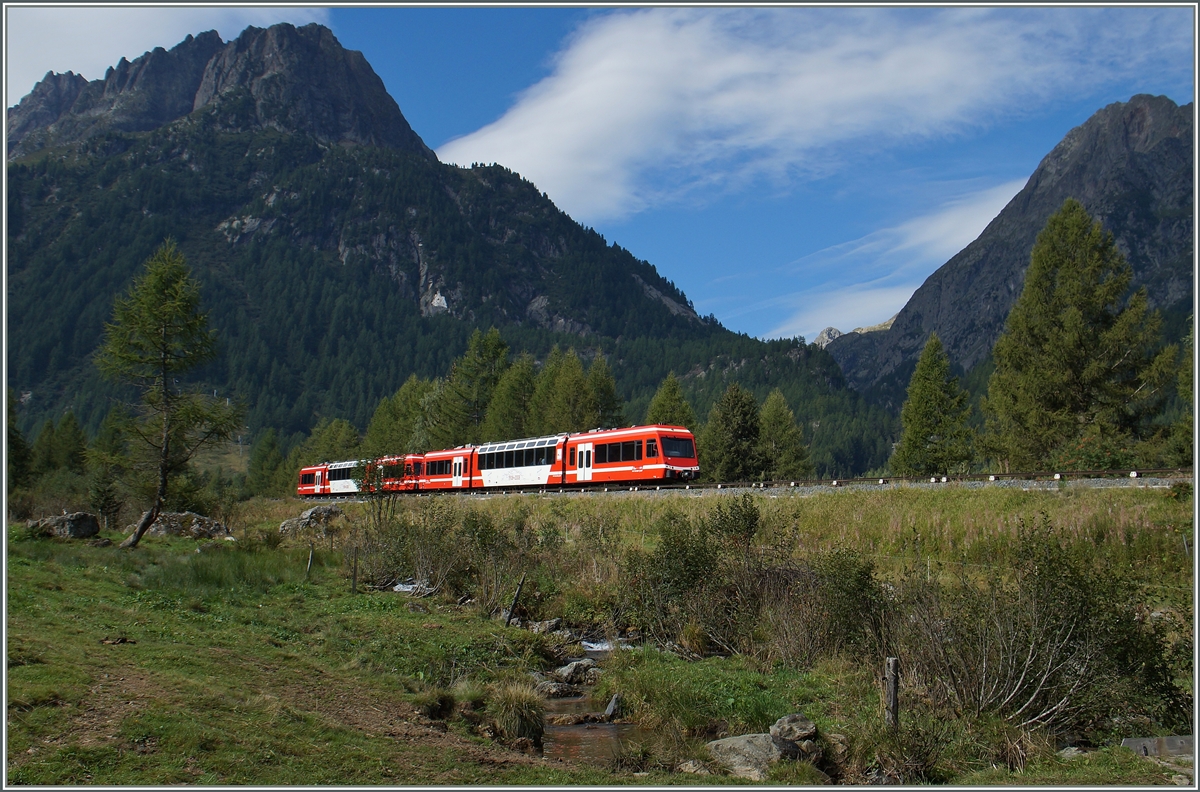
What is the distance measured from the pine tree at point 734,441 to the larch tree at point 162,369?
34.8m

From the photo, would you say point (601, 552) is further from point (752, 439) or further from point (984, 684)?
point (752, 439)

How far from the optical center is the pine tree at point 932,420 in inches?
1935

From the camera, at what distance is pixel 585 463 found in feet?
132

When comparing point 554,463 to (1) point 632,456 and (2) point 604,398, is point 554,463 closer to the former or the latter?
(1) point 632,456

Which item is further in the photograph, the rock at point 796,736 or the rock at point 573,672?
the rock at point 573,672

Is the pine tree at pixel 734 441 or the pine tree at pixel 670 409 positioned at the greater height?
the pine tree at pixel 670 409

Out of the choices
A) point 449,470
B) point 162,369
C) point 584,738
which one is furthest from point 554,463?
point 584,738

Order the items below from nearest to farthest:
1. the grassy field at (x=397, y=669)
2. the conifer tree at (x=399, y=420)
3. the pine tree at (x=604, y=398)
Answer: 1. the grassy field at (x=397, y=669)
2. the pine tree at (x=604, y=398)
3. the conifer tree at (x=399, y=420)

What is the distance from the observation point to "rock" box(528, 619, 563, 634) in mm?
19438

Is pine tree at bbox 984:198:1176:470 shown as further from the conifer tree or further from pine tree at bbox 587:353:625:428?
the conifer tree

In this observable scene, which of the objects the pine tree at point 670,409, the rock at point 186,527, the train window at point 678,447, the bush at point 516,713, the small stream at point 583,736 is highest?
the pine tree at point 670,409

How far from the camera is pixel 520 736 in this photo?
1182 centimetres

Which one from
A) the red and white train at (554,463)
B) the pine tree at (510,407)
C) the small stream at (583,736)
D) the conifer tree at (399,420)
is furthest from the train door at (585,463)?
the conifer tree at (399,420)

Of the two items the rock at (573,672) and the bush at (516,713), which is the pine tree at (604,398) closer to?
the rock at (573,672)
